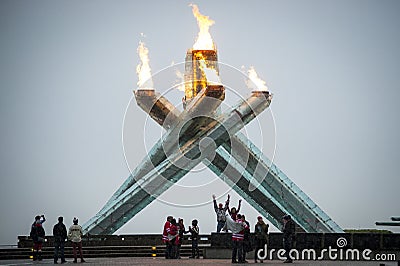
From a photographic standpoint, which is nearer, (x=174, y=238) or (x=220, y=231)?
(x=174, y=238)

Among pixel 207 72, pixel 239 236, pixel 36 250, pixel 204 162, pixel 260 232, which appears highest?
pixel 207 72

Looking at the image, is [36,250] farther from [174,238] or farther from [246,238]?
[246,238]

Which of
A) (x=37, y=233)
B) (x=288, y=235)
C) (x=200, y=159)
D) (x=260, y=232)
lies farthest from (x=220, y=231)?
A: (x=200, y=159)

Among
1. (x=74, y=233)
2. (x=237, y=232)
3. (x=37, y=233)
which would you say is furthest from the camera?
(x=37, y=233)

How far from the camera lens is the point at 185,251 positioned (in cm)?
3697

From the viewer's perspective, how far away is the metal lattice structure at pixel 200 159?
41656 mm

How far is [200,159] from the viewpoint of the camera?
42.7 meters

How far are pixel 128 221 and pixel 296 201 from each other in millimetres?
9282

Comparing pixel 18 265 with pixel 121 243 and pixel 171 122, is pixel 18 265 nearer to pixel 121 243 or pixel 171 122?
pixel 121 243

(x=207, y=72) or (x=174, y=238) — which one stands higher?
(x=207, y=72)

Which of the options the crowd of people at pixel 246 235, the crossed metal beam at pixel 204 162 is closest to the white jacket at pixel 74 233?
the crowd of people at pixel 246 235

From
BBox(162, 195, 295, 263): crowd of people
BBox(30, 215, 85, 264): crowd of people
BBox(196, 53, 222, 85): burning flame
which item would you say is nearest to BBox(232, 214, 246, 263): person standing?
BBox(162, 195, 295, 263): crowd of people

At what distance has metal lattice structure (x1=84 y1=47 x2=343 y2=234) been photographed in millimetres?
41656

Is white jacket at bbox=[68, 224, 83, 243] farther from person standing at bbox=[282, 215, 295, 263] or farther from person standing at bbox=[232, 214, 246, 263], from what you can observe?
person standing at bbox=[282, 215, 295, 263]
